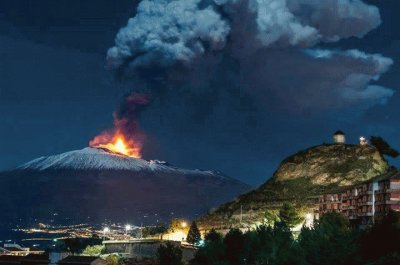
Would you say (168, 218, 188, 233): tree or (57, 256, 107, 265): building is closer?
(57, 256, 107, 265): building

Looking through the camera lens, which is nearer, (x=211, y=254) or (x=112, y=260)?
(x=211, y=254)

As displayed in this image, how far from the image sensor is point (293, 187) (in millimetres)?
123688

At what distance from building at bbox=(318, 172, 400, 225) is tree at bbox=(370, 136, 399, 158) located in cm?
3218

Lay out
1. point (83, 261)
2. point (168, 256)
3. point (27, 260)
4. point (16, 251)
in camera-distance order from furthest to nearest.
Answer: point (16, 251) → point (27, 260) → point (168, 256) → point (83, 261)

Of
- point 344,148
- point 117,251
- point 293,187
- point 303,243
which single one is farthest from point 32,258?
point 344,148

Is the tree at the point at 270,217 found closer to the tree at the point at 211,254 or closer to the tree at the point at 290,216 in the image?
the tree at the point at 290,216

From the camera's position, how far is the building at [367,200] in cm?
8306

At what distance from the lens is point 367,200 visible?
8906 centimetres

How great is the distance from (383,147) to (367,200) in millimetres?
44897

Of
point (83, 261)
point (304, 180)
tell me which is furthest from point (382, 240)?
point (304, 180)

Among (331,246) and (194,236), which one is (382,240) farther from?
(194,236)

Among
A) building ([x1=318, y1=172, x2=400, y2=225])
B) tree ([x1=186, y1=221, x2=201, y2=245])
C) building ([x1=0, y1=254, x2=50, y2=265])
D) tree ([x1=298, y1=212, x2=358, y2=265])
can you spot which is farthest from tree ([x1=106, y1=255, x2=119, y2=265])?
building ([x1=318, y1=172, x2=400, y2=225])

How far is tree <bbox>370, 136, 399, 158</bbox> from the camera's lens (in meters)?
130

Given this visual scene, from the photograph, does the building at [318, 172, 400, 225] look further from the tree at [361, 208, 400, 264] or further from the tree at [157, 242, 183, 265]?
the tree at [157, 242, 183, 265]
